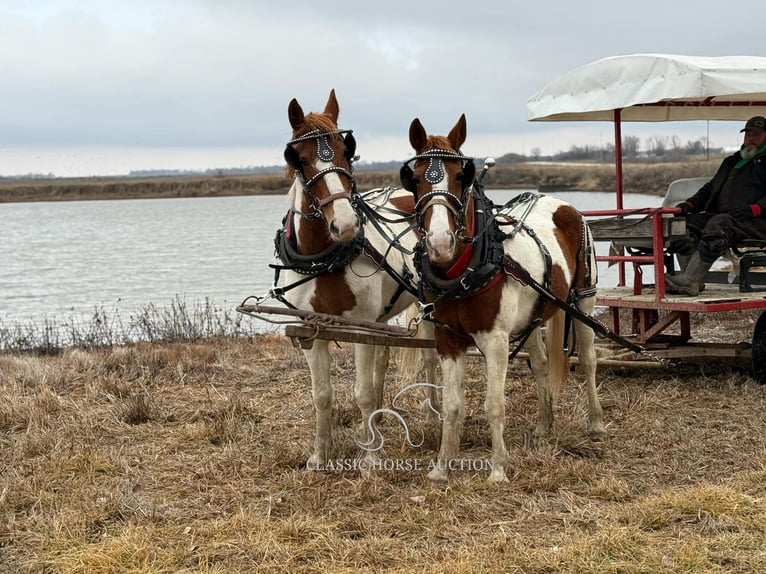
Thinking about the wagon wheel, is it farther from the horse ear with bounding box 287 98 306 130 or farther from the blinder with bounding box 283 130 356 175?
the horse ear with bounding box 287 98 306 130

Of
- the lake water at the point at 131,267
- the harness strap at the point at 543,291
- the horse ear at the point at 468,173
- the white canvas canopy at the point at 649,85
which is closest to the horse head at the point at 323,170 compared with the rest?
the horse ear at the point at 468,173

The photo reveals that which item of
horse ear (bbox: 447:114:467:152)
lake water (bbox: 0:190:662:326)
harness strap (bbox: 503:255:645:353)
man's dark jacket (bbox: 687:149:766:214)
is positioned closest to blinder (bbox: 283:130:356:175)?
horse ear (bbox: 447:114:467:152)

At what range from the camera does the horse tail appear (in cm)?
610

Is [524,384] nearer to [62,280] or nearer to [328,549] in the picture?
[328,549]

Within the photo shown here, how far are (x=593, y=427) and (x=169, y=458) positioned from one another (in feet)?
9.97

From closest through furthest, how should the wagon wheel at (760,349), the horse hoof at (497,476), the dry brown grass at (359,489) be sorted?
the dry brown grass at (359,489) → the horse hoof at (497,476) → the wagon wheel at (760,349)

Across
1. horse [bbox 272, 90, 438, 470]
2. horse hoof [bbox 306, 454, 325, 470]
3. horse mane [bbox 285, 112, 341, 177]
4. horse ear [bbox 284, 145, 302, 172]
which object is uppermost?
horse mane [bbox 285, 112, 341, 177]

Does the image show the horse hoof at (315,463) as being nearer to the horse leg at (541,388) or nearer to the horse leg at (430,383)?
the horse leg at (430,383)

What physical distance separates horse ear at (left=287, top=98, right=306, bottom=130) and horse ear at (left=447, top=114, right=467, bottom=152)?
88 cm

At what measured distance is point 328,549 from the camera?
13.6 feet

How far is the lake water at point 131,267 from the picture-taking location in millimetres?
17484

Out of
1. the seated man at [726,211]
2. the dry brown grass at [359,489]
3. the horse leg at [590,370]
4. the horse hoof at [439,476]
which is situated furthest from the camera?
the seated man at [726,211]

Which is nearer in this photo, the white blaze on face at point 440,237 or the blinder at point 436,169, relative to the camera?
the white blaze on face at point 440,237

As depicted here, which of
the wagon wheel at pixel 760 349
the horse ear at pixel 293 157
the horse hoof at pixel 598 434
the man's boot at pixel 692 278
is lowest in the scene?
the horse hoof at pixel 598 434
